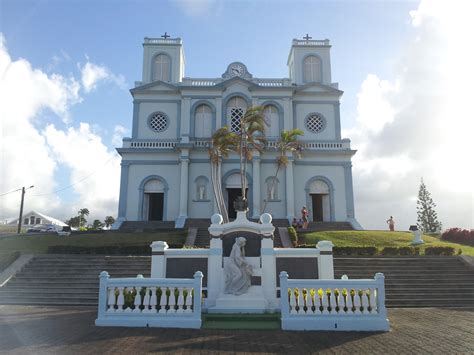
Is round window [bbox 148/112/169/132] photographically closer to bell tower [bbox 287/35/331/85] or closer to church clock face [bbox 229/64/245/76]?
church clock face [bbox 229/64/245/76]

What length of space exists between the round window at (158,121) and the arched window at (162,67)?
3.63 metres

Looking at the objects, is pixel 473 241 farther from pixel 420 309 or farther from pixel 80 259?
pixel 80 259

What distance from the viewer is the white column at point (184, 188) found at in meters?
29.4

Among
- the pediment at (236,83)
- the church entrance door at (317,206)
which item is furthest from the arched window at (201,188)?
the church entrance door at (317,206)

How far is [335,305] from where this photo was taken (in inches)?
376

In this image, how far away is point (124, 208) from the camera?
3034 cm

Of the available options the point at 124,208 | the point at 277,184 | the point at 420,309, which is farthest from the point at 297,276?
the point at 124,208

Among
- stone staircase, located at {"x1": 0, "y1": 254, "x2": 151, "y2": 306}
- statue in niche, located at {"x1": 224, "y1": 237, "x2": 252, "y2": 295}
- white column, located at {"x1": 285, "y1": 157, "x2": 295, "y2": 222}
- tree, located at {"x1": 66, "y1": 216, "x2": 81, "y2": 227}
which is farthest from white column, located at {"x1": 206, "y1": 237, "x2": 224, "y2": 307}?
tree, located at {"x1": 66, "y1": 216, "x2": 81, "y2": 227}

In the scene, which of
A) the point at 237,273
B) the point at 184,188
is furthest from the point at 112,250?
the point at 184,188

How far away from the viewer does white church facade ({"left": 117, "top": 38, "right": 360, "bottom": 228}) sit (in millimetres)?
30312

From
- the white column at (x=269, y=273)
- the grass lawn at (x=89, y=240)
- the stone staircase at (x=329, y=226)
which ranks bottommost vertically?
the white column at (x=269, y=273)

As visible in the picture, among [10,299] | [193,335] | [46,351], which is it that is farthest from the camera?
[10,299]

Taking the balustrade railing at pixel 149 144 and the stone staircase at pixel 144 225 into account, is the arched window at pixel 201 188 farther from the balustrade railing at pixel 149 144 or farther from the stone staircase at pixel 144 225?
the balustrade railing at pixel 149 144

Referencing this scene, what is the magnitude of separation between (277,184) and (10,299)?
20329mm
